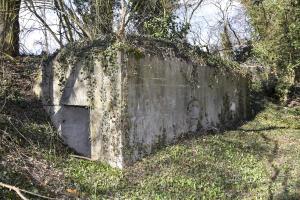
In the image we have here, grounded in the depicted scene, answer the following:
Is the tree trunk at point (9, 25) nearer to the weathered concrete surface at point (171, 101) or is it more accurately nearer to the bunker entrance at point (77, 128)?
the bunker entrance at point (77, 128)

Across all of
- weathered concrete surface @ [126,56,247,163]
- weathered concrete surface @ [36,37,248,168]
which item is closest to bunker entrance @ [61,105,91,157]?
weathered concrete surface @ [36,37,248,168]

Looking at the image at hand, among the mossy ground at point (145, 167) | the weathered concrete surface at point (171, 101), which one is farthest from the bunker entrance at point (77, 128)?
the weathered concrete surface at point (171, 101)

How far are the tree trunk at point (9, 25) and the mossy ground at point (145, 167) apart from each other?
2.03 metres

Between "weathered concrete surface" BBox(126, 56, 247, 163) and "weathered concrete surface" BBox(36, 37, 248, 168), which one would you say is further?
"weathered concrete surface" BBox(126, 56, 247, 163)

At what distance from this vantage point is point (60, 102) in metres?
11.7

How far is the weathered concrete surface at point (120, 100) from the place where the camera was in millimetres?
10297

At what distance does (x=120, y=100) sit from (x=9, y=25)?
22.4 ft

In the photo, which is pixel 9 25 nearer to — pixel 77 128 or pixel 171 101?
pixel 77 128

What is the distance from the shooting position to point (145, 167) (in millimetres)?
10141

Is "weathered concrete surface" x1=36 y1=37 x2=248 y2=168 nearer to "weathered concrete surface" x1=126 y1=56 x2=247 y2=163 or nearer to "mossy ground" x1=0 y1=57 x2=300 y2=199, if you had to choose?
"weathered concrete surface" x1=126 y1=56 x2=247 y2=163

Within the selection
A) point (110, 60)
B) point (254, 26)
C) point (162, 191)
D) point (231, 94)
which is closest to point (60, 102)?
point (110, 60)

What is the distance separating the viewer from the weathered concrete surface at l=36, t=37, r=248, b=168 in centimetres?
1030

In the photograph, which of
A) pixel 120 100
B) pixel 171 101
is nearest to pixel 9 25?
pixel 171 101

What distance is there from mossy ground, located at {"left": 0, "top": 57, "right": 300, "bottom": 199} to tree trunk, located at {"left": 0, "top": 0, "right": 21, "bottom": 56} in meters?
2.03
